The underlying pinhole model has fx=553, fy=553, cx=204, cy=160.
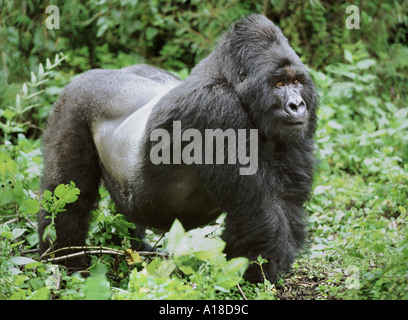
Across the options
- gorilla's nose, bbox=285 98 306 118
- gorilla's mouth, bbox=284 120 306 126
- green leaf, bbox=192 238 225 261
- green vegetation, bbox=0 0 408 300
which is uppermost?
gorilla's nose, bbox=285 98 306 118

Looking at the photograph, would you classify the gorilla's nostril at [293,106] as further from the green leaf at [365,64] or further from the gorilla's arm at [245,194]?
the green leaf at [365,64]

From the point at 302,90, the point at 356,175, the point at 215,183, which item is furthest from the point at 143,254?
the point at 356,175

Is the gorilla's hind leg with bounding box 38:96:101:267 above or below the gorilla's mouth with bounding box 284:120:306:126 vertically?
below

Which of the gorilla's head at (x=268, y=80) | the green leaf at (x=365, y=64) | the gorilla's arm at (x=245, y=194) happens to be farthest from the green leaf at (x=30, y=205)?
the green leaf at (x=365, y=64)

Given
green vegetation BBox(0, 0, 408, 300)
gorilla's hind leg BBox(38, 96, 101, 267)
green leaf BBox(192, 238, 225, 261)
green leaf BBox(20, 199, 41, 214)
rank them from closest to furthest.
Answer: green leaf BBox(192, 238, 225, 261), green vegetation BBox(0, 0, 408, 300), green leaf BBox(20, 199, 41, 214), gorilla's hind leg BBox(38, 96, 101, 267)

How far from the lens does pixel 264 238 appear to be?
294 centimetres

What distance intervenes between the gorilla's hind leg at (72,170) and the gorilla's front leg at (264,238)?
1.20 m

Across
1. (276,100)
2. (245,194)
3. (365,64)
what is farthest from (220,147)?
(365,64)

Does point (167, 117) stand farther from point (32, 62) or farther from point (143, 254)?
point (32, 62)

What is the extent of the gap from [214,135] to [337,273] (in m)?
1.02

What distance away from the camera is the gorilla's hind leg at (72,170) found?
373 cm

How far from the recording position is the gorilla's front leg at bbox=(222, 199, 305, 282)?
116 inches

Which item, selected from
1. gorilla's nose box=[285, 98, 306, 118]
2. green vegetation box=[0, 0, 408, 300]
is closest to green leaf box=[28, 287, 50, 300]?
green vegetation box=[0, 0, 408, 300]

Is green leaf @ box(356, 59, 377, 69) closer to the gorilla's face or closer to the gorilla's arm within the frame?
the gorilla's face
